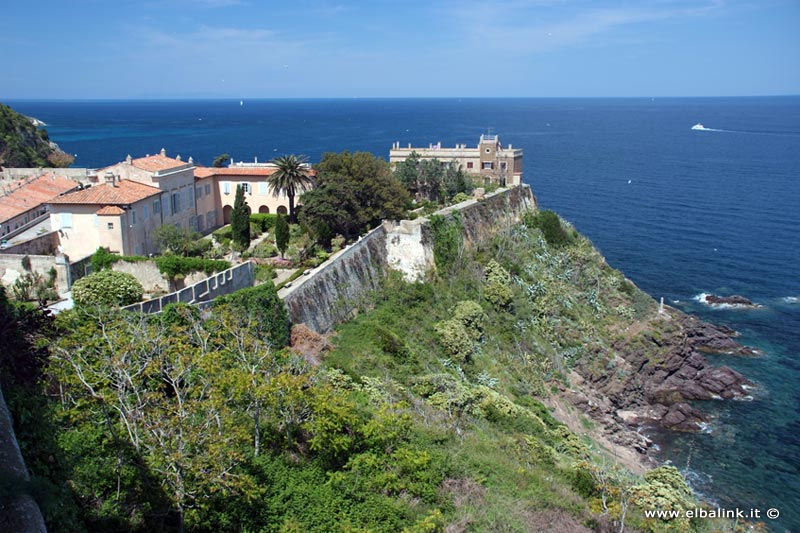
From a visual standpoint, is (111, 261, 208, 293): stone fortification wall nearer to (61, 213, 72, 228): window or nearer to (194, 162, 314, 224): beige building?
(61, 213, 72, 228): window

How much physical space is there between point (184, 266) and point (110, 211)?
20.2ft

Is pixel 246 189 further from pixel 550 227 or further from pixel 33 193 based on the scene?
pixel 550 227

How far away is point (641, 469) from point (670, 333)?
18078mm

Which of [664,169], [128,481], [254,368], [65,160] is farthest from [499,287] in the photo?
[664,169]

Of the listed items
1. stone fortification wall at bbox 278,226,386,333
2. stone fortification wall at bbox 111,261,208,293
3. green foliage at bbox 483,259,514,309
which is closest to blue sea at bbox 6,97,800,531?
green foliage at bbox 483,259,514,309

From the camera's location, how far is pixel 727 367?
48.9 metres

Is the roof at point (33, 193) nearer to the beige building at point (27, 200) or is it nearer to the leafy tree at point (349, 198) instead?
the beige building at point (27, 200)

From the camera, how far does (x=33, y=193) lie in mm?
49781

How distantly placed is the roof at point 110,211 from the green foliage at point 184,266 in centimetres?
469

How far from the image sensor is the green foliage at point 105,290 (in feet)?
95.0

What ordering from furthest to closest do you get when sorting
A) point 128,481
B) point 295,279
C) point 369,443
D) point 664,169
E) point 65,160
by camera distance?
point 664,169 → point 65,160 → point 295,279 → point 369,443 → point 128,481

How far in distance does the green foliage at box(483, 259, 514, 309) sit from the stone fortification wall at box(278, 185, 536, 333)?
2868mm

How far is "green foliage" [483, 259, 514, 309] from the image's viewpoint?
4641 centimetres

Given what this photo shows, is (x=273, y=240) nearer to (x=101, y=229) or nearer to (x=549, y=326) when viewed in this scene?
(x=101, y=229)
